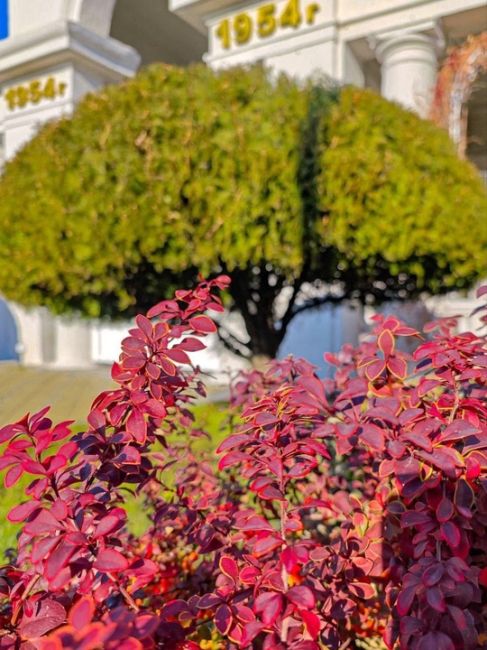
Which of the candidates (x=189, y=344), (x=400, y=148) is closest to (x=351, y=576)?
(x=189, y=344)

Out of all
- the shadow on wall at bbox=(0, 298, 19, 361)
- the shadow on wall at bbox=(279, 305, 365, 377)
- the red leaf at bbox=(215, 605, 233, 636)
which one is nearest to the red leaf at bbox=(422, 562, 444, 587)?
the red leaf at bbox=(215, 605, 233, 636)

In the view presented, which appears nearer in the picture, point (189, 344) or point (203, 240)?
point (189, 344)

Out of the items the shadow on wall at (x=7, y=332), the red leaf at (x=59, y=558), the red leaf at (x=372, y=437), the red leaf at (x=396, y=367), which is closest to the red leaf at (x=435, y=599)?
the red leaf at (x=372, y=437)

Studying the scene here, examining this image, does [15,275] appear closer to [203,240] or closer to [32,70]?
[203,240]

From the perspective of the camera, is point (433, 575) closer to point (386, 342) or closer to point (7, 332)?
point (386, 342)

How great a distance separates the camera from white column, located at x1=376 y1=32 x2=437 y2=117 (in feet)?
19.1

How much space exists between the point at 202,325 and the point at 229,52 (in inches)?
241

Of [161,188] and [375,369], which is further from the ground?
[161,188]

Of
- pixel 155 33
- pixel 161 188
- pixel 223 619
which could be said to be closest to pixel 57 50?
pixel 155 33

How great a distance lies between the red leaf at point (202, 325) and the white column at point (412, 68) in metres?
5.56

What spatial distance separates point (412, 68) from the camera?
231 inches

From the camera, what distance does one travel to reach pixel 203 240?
3.41 metres

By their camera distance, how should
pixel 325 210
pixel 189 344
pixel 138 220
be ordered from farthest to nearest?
pixel 325 210 → pixel 138 220 → pixel 189 344

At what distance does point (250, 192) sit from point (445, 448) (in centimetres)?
266
